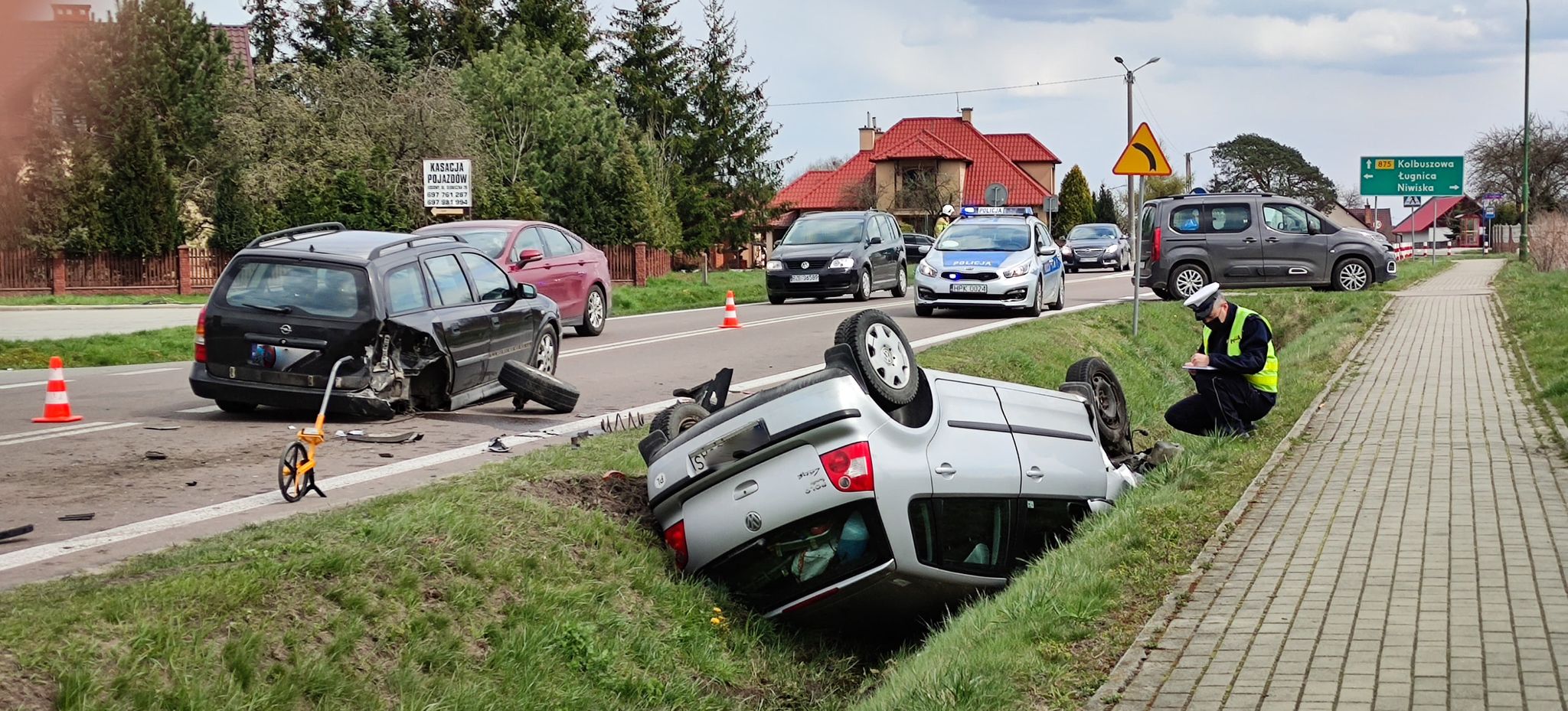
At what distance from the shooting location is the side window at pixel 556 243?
2000cm

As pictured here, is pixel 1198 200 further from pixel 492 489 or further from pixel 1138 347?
pixel 492 489

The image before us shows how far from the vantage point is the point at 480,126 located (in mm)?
49906

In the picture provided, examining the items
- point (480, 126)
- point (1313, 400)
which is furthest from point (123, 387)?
point (480, 126)

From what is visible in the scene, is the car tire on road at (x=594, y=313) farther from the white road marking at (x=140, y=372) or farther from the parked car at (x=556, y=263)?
the white road marking at (x=140, y=372)

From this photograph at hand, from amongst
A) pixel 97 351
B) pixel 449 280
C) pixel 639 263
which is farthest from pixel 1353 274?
pixel 97 351

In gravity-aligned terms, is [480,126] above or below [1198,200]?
Result: above

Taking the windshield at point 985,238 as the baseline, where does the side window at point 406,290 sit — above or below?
below

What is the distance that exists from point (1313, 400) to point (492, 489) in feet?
27.6

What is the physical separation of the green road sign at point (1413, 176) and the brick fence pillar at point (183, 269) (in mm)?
38157

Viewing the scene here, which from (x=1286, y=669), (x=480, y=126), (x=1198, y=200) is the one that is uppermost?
(x=480, y=126)

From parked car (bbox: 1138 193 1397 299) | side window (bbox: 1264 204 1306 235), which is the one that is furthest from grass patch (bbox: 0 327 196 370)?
side window (bbox: 1264 204 1306 235)

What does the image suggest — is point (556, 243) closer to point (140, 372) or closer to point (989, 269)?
point (140, 372)

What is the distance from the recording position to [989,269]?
23.3 metres

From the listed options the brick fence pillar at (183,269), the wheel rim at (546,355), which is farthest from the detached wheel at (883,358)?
the brick fence pillar at (183,269)
